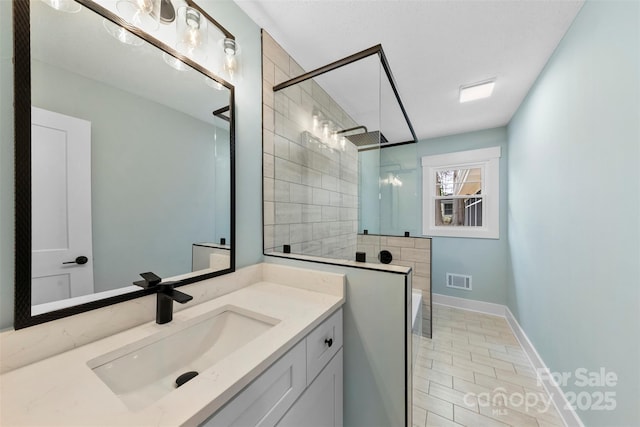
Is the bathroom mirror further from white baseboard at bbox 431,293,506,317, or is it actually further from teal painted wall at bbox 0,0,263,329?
white baseboard at bbox 431,293,506,317

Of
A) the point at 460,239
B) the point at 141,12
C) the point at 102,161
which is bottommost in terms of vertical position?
the point at 460,239

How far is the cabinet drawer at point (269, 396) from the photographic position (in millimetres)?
598

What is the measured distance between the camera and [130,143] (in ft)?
2.86

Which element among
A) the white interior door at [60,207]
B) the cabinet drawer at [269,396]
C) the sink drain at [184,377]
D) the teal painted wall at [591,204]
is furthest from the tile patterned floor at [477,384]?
the white interior door at [60,207]

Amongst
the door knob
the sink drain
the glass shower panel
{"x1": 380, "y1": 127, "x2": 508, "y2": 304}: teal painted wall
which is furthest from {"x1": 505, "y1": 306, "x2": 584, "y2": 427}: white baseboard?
the door knob

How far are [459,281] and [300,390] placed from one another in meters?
3.12

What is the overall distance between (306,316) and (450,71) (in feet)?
7.05

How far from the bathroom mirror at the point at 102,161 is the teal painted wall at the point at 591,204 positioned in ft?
6.09

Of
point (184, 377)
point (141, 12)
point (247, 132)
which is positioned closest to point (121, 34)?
point (141, 12)

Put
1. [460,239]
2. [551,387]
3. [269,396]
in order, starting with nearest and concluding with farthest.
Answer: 1. [269,396]
2. [551,387]
3. [460,239]

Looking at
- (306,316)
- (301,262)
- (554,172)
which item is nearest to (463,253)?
(554,172)

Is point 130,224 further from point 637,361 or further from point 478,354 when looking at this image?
point 478,354

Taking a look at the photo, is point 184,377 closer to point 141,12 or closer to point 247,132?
point 247,132

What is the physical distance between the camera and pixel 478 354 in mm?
2072
